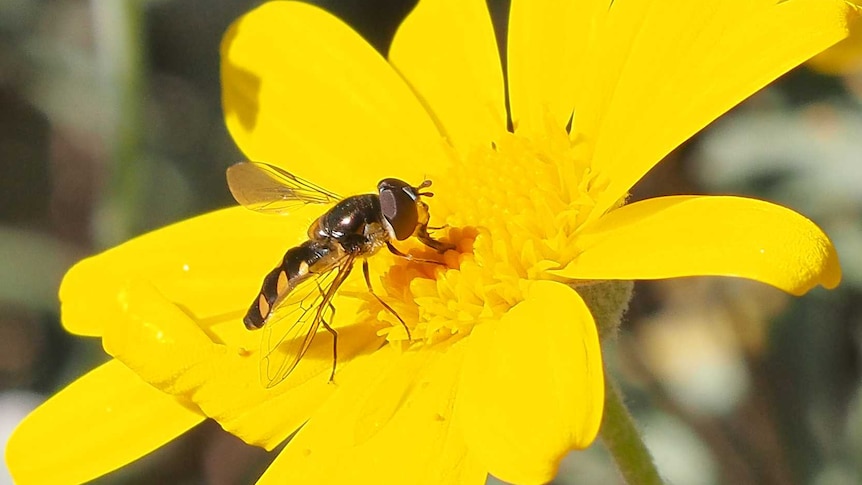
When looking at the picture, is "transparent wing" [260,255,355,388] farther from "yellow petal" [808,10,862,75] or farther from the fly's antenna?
"yellow petal" [808,10,862,75]

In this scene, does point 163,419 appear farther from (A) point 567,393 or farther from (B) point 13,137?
(B) point 13,137

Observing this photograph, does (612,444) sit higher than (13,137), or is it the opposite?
(612,444)

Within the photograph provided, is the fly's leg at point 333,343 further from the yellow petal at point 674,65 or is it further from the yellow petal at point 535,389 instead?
the yellow petal at point 674,65

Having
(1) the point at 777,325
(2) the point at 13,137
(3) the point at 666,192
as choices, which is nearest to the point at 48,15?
(2) the point at 13,137

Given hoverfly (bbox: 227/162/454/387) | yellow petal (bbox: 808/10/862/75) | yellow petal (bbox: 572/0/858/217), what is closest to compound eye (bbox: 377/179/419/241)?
hoverfly (bbox: 227/162/454/387)

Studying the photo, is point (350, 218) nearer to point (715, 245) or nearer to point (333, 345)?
point (333, 345)

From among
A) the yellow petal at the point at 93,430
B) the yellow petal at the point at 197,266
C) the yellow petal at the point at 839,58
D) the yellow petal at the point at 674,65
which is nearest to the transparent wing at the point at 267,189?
the yellow petal at the point at 197,266
